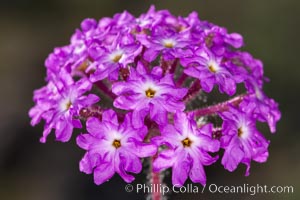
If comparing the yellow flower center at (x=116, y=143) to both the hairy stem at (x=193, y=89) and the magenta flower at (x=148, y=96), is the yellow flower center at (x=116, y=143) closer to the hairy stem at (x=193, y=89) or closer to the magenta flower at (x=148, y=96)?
the magenta flower at (x=148, y=96)

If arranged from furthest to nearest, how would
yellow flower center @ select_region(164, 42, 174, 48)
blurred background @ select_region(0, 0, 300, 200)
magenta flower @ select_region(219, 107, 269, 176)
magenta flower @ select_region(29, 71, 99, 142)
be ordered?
blurred background @ select_region(0, 0, 300, 200) → yellow flower center @ select_region(164, 42, 174, 48) → magenta flower @ select_region(29, 71, 99, 142) → magenta flower @ select_region(219, 107, 269, 176)

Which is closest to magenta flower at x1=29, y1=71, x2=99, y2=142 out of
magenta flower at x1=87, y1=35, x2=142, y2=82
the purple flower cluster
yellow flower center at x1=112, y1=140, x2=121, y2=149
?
the purple flower cluster

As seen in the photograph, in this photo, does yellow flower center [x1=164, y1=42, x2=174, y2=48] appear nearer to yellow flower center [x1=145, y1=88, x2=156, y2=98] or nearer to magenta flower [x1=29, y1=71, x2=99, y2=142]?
yellow flower center [x1=145, y1=88, x2=156, y2=98]

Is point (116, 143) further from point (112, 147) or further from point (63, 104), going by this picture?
point (63, 104)

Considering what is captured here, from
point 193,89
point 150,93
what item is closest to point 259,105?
point 193,89

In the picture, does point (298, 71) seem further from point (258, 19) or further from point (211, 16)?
point (211, 16)

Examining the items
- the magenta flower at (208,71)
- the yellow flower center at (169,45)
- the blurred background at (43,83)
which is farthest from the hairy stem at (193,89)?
the blurred background at (43,83)

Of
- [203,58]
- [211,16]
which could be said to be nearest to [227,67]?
[203,58]
